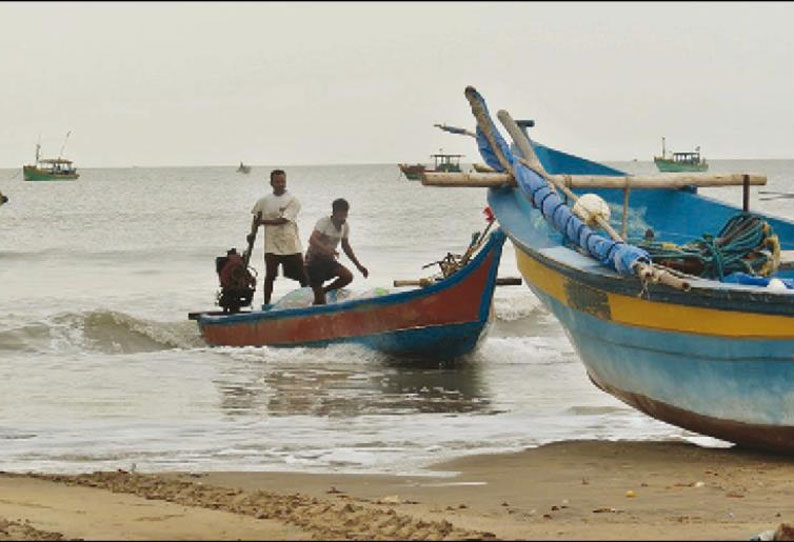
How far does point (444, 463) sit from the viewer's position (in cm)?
766

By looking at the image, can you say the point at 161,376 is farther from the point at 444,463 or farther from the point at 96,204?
the point at 96,204

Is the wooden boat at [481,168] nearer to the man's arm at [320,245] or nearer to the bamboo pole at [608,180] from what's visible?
the bamboo pole at [608,180]

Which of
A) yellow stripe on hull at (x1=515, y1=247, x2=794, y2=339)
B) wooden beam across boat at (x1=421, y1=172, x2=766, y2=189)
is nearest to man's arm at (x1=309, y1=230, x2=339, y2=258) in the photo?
wooden beam across boat at (x1=421, y1=172, x2=766, y2=189)

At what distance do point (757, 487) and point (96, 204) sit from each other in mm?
69181

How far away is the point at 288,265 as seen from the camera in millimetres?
13133

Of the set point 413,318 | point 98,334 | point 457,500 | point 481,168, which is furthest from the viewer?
point 98,334

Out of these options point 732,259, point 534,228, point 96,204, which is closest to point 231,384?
point 534,228

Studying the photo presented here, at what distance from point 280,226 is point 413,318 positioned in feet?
4.65

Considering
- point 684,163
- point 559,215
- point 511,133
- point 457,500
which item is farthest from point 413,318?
point 684,163

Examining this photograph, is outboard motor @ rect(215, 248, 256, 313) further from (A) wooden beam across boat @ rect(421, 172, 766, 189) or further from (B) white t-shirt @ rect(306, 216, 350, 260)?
(A) wooden beam across boat @ rect(421, 172, 766, 189)

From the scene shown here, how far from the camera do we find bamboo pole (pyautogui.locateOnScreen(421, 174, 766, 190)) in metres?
9.41

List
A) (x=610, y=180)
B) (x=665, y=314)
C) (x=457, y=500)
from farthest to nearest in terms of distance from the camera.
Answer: (x=610, y=180)
(x=665, y=314)
(x=457, y=500)

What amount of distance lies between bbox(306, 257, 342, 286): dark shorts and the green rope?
5.00 m

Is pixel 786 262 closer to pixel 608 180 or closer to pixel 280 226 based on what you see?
pixel 608 180
